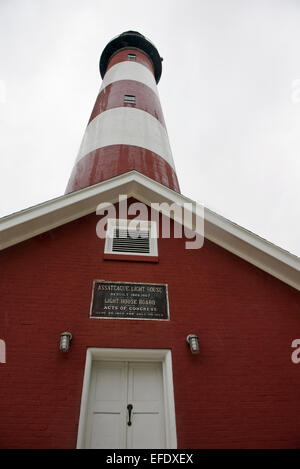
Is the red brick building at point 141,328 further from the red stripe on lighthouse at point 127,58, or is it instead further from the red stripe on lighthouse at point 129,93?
the red stripe on lighthouse at point 127,58

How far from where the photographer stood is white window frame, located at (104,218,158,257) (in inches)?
215

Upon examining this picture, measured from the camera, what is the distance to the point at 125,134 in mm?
9188

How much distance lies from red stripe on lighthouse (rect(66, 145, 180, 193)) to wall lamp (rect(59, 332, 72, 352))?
4.66m

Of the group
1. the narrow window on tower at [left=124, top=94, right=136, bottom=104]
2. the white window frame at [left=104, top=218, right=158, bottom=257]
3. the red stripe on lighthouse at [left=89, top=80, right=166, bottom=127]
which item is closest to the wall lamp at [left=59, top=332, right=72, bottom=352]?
the white window frame at [left=104, top=218, right=158, bottom=257]

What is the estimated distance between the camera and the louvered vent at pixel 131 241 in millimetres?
5590

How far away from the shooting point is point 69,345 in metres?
4.11

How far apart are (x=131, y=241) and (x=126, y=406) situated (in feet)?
9.42

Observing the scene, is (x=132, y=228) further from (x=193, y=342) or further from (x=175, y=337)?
(x=193, y=342)

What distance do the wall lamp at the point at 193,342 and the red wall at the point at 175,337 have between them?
→ 14 cm

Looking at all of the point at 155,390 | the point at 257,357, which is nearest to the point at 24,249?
the point at 155,390

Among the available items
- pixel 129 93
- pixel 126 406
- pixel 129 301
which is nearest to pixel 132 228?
pixel 129 301

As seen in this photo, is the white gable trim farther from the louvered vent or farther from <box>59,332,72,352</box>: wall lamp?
<box>59,332,72,352</box>: wall lamp

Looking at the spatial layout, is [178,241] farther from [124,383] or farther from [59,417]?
[59,417]

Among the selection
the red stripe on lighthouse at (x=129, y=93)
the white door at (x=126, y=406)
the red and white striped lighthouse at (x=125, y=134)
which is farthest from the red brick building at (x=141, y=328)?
the red stripe on lighthouse at (x=129, y=93)
